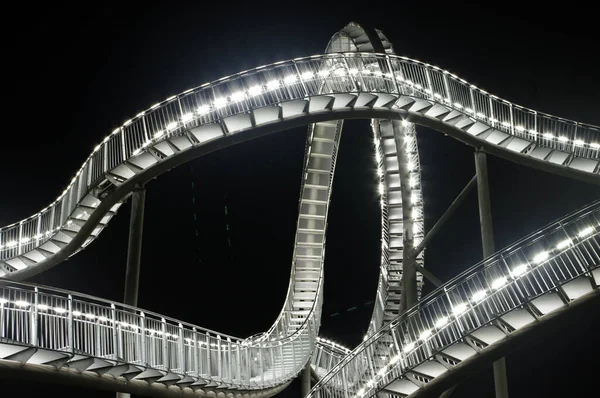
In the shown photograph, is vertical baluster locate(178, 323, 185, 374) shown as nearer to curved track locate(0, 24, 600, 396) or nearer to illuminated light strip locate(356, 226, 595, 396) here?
curved track locate(0, 24, 600, 396)

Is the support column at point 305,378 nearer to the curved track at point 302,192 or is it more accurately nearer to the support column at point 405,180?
the curved track at point 302,192

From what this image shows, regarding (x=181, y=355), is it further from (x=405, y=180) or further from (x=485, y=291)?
(x=405, y=180)

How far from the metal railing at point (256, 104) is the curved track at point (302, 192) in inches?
1.8

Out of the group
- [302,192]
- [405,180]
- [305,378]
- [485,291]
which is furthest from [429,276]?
[302,192]

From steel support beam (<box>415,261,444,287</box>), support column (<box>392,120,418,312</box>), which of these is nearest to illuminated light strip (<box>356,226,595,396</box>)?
steel support beam (<box>415,261,444,287</box>)

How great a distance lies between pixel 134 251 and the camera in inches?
565

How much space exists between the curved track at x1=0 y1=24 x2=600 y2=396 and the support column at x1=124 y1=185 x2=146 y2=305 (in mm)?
329

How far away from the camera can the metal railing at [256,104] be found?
48.2 ft

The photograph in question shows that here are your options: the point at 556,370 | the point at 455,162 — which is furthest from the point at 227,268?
the point at 556,370

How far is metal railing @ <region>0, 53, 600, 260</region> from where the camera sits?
1470cm

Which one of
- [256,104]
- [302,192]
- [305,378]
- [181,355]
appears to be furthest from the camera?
[302,192]

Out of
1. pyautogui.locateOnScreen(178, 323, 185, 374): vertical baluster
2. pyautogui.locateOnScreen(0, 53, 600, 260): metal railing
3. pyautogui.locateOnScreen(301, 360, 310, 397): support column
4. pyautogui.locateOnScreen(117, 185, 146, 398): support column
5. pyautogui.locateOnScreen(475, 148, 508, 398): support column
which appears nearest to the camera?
pyautogui.locateOnScreen(178, 323, 185, 374): vertical baluster

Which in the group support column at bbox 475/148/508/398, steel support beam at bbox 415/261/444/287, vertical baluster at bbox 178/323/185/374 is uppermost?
support column at bbox 475/148/508/398

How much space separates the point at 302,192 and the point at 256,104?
6441 mm
